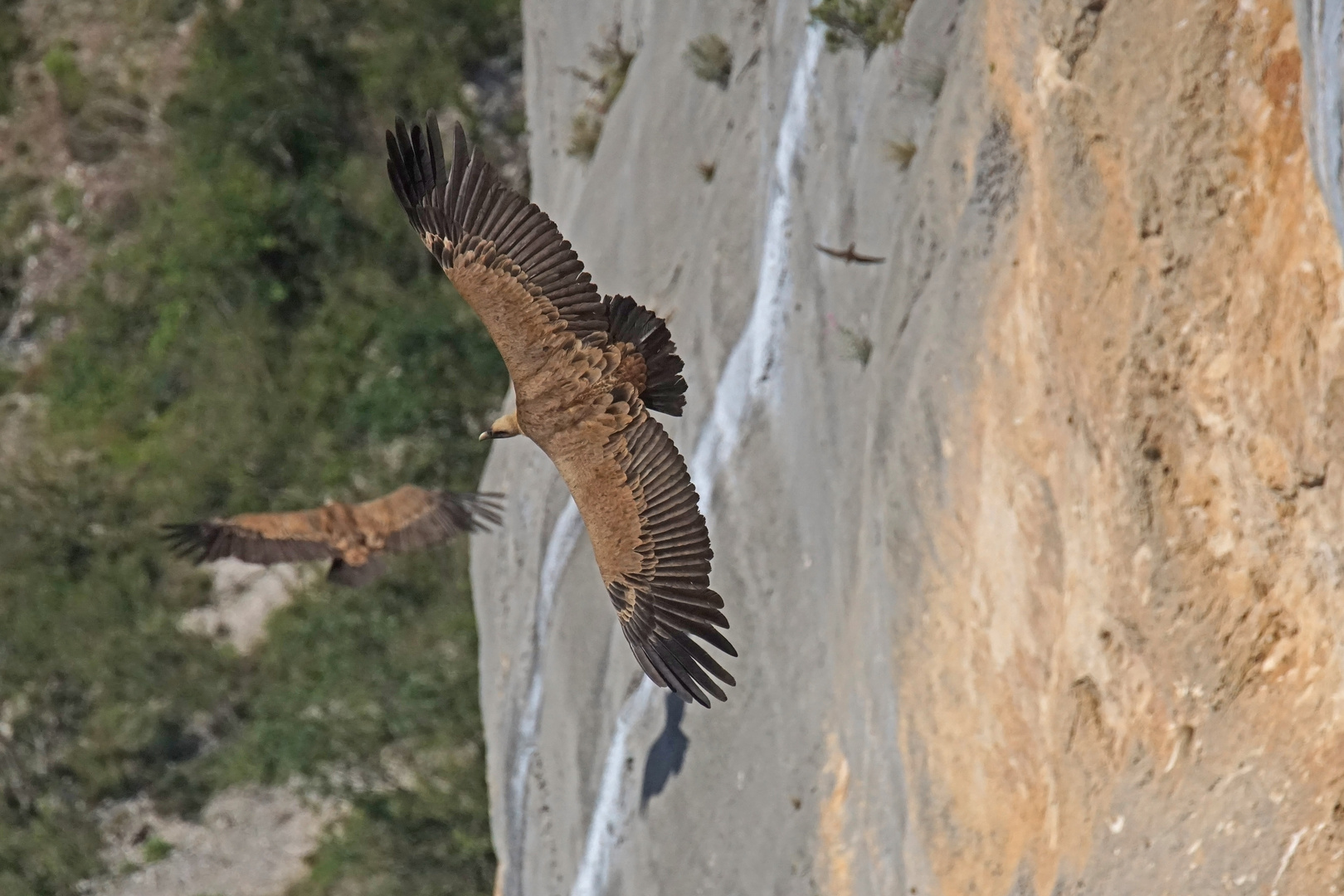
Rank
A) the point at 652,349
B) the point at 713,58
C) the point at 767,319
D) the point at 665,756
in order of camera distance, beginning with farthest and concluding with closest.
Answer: the point at 713,58, the point at 665,756, the point at 767,319, the point at 652,349

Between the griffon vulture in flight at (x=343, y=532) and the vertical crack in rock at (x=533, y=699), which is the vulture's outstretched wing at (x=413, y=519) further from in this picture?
the vertical crack in rock at (x=533, y=699)

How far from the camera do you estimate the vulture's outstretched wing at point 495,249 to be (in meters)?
6.42

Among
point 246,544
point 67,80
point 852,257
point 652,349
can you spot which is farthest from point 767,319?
point 67,80

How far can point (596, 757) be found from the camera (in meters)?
9.51

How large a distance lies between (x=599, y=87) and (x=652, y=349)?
19.8ft

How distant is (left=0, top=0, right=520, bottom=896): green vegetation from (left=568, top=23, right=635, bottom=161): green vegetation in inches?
187

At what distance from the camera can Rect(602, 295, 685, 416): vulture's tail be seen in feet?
22.8

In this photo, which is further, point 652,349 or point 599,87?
point 599,87

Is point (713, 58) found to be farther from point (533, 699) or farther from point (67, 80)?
point (67, 80)

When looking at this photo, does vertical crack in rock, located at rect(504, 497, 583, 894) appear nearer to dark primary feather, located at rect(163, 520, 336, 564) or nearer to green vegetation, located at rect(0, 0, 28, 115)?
dark primary feather, located at rect(163, 520, 336, 564)

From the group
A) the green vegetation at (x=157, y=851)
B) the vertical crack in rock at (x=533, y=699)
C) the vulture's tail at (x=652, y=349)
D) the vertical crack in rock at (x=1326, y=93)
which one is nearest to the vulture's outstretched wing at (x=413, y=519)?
the vertical crack in rock at (x=533, y=699)

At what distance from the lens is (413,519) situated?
35.9 feet

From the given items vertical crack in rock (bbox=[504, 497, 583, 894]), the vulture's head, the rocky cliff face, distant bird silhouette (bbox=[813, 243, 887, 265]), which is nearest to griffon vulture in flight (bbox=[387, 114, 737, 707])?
the vulture's head

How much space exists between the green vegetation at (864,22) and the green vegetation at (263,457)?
9638mm
